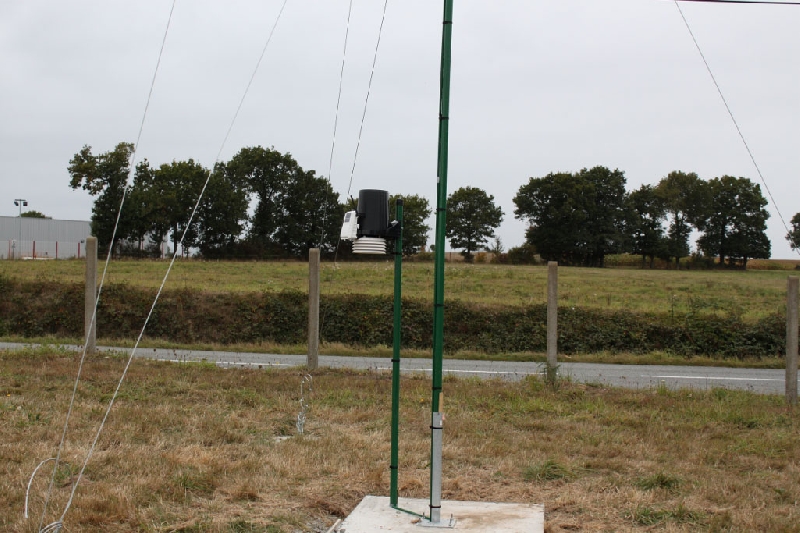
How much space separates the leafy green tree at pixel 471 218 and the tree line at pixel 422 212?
105mm

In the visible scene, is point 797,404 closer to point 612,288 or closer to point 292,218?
point 612,288

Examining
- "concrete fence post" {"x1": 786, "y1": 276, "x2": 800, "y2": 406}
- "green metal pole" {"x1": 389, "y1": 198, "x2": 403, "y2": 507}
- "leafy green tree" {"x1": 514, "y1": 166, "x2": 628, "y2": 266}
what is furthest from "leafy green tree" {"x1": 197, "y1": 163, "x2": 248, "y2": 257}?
"green metal pole" {"x1": 389, "y1": 198, "x2": 403, "y2": 507}

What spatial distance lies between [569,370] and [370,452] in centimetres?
716

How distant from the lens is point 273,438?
7.39 m

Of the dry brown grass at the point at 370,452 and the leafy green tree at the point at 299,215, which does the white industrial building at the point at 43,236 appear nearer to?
the leafy green tree at the point at 299,215

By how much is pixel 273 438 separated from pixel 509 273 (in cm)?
2888

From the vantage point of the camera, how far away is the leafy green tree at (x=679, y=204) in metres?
46.0

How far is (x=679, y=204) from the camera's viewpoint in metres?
48.6

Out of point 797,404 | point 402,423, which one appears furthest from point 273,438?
point 797,404

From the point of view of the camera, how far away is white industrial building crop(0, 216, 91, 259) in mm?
64562

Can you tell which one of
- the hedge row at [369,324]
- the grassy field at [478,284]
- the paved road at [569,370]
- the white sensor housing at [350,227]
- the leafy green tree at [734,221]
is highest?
the leafy green tree at [734,221]

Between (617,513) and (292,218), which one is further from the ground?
(292,218)

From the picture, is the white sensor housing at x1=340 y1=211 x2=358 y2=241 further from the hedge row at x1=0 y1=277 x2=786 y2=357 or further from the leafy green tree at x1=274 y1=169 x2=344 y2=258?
the leafy green tree at x1=274 y1=169 x2=344 y2=258

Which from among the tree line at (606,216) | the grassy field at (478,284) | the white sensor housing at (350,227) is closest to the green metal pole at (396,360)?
the white sensor housing at (350,227)
